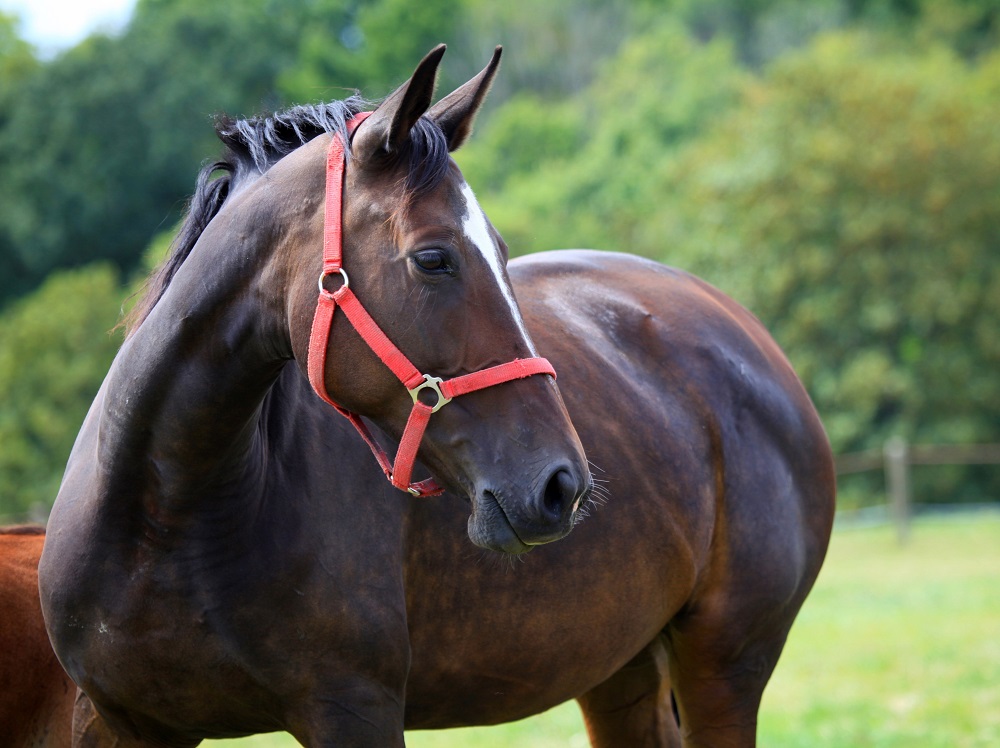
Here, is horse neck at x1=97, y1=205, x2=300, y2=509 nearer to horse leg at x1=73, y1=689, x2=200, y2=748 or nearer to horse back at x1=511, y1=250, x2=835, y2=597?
horse leg at x1=73, y1=689, x2=200, y2=748

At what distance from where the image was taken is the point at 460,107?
2457 mm

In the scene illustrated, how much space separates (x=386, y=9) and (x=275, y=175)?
52754 mm

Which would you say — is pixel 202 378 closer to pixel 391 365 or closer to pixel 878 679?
pixel 391 365

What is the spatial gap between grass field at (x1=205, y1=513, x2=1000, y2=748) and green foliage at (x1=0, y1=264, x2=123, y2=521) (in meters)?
17.3

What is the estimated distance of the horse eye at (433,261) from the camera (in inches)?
87.7

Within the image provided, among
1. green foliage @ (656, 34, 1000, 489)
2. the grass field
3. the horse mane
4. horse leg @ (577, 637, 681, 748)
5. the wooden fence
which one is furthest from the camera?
green foliage @ (656, 34, 1000, 489)

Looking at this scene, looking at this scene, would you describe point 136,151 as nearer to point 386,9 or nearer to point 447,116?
point 386,9

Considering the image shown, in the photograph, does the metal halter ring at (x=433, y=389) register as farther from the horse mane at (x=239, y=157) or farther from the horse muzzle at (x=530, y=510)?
the horse mane at (x=239, y=157)

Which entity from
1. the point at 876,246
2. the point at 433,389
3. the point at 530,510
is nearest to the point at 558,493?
the point at 530,510

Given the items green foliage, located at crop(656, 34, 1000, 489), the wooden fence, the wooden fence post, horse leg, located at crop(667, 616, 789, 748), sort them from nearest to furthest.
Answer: horse leg, located at crop(667, 616, 789, 748) < the wooden fence post < the wooden fence < green foliage, located at crop(656, 34, 1000, 489)

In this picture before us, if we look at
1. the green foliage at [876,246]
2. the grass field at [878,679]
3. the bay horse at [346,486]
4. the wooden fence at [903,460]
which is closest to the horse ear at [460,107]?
the bay horse at [346,486]

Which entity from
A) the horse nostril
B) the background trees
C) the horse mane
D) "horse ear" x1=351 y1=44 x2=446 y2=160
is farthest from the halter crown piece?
the background trees

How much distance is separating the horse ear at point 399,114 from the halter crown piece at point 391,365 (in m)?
0.11

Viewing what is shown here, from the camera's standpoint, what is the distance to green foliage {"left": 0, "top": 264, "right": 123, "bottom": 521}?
2492 cm
